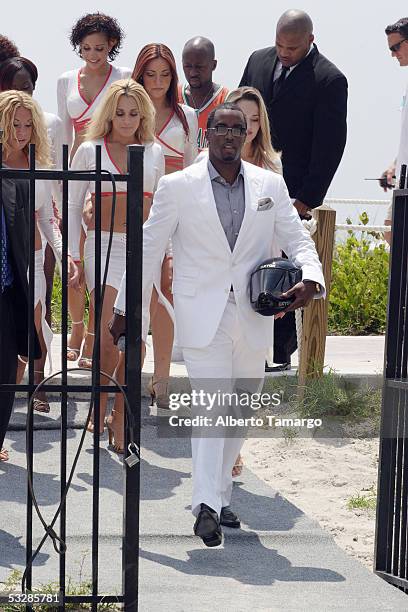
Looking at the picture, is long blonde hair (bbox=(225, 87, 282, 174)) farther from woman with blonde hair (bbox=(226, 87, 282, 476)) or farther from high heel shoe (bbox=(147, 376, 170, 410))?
high heel shoe (bbox=(147, 376, 170, 410))

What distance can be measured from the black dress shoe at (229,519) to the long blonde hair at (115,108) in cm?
232

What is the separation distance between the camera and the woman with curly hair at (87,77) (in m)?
8.57

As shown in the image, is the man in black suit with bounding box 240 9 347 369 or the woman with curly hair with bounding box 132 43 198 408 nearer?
the woman with curly hair with bounding box 132 43 198 408

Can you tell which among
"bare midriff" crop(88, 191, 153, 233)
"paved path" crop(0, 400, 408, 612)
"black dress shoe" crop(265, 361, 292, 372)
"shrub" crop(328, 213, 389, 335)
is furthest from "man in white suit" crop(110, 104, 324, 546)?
"shrub" crop(328, 213, 389, 335)

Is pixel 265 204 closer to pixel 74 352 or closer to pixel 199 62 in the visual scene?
pixel 199 62

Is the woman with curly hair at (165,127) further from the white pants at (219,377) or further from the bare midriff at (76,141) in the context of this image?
the white pants at (219,377)

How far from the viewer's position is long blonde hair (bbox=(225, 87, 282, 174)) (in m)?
7.50

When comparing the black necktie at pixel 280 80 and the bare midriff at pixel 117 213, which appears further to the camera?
the black necktie at pixel 280 80

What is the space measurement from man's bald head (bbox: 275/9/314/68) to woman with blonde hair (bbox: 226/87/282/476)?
4.11 feet

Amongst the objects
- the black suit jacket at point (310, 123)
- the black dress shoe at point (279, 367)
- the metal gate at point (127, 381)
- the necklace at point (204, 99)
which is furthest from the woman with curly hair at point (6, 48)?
the metal gate at point (127, 381)

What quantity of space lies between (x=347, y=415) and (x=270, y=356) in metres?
2.22

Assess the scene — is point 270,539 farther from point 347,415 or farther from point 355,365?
point 355,365

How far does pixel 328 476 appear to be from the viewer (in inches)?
304

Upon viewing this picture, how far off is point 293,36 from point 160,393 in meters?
2.46
